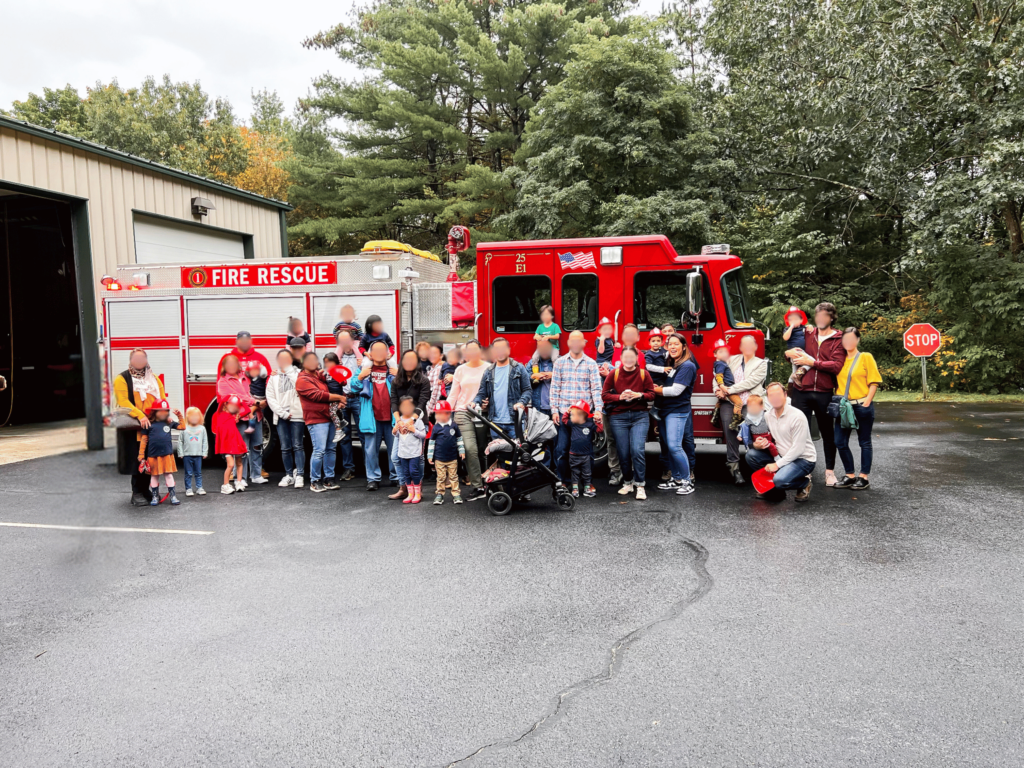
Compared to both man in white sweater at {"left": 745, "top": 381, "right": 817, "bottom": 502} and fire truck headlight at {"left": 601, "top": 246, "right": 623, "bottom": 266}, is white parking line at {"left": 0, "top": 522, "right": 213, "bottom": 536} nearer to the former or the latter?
fire truck headlight at {"left": 601, "top": 246, "right": 623, "bottom": 266}

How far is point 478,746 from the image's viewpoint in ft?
10.5

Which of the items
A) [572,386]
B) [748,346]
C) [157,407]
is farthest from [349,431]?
[748,346]

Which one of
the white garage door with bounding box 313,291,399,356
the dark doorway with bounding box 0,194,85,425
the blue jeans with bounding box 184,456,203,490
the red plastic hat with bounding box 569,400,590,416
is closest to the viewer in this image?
the red plastic hat with bounding box 569,400,590,416

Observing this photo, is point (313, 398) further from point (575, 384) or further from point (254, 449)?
point (575, 384)

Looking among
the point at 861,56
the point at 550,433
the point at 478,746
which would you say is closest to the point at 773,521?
the point at 550,433

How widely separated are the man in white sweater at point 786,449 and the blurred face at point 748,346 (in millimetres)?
828

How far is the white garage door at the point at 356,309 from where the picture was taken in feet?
32.3

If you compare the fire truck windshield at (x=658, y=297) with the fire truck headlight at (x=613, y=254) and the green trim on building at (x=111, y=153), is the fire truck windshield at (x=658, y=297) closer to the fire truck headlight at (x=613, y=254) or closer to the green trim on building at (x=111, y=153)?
the fire truck headlight at (x=613, y=254)

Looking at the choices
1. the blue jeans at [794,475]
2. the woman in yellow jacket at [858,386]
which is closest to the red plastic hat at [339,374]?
the blue jeans at [794,475]

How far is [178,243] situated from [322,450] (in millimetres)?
8977

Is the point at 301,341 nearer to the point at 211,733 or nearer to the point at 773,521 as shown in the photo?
the point at 773,521

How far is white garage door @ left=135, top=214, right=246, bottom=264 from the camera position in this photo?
14664mm

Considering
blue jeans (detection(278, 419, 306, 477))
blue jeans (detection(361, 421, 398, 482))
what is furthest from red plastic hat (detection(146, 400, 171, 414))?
blue jeans (detection(361, 421, 398, 482))

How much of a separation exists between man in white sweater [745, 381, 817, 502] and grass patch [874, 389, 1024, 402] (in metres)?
11.6
